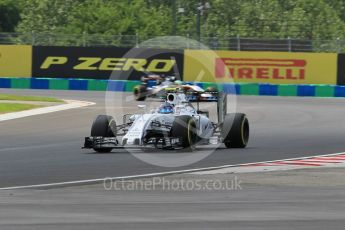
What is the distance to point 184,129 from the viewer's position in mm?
15844

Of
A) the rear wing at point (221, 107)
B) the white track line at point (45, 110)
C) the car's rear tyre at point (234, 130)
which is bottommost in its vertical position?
the white track line at point (45, 110)

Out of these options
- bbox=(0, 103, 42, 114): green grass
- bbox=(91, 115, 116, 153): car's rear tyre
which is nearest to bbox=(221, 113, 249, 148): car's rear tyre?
bbox=(91, 115, 116, 153): car's rear tyre

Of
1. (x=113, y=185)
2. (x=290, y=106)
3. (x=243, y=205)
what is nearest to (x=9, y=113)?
(x=290, y=106)

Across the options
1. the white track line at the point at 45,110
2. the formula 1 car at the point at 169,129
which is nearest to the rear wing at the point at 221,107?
the formula 1 car at the point at 169,129

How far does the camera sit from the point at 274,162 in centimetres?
1517

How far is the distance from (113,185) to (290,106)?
19435 millimetres

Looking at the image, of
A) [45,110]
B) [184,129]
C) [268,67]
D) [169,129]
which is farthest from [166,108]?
[268,67]

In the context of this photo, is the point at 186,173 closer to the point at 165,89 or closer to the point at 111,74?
the point at 165,89

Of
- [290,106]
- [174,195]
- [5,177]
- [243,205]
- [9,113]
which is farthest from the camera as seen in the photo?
[290,106]

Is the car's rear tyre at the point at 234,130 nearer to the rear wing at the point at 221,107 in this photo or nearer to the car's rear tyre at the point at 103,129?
the rear wing at the point at 221,107

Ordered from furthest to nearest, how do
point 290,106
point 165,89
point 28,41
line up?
1. point 28,41
2. point 290,106
3. point 165,89

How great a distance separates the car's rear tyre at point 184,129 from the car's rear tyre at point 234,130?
1027mm

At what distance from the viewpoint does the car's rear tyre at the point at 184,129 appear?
15.8 metres

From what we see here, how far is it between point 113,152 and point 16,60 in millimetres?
24516
